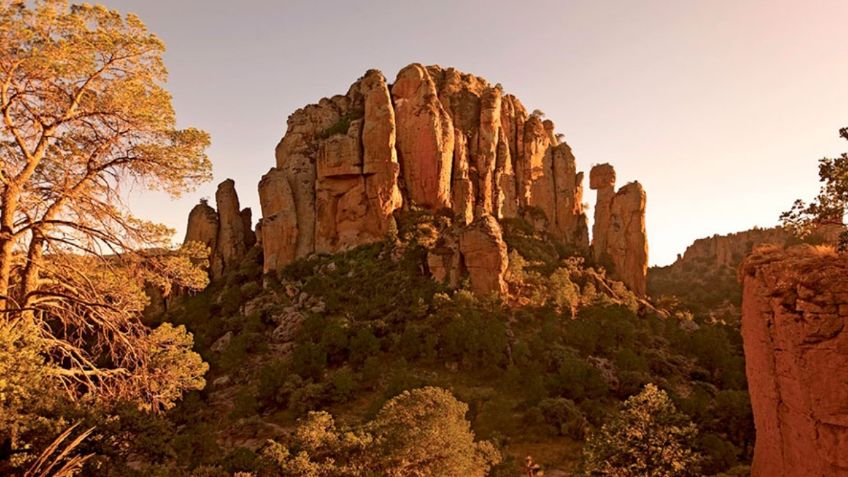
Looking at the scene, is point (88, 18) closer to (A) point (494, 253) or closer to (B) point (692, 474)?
(B) point (692, 474)

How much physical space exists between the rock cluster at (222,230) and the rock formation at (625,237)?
163 feet

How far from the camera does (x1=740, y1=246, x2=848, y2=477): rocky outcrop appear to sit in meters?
10.5

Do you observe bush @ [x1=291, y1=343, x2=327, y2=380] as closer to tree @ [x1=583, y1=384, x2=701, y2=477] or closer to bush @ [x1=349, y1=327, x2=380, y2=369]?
bush @ [x1=349, y1=327, x2=380, y2=369]

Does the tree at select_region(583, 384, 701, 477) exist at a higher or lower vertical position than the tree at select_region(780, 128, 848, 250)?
lower

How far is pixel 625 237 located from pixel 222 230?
182ft

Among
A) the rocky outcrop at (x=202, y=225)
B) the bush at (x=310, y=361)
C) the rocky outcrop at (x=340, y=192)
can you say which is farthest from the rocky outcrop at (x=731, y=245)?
the rocky outcrop at (x=202, y=225)

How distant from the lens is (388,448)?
18094mm

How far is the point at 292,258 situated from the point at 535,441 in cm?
4002

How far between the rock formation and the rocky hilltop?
5.3 inches

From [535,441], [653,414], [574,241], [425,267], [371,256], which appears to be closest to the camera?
[653,414]

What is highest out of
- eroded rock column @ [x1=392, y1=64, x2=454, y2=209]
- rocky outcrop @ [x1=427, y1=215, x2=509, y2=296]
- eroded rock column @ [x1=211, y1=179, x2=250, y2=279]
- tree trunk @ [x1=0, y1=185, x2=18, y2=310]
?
eroded rock column @ [x1=392, y1=64, x2=454, y2=209]

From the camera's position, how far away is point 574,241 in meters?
73.0

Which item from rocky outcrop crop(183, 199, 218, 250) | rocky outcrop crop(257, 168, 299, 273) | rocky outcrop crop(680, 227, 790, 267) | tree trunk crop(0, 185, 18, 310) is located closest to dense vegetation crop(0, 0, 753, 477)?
tree trunk crop(0, 185, 18, 310)

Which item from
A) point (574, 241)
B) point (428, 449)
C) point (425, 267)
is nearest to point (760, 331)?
point (428, 449)
